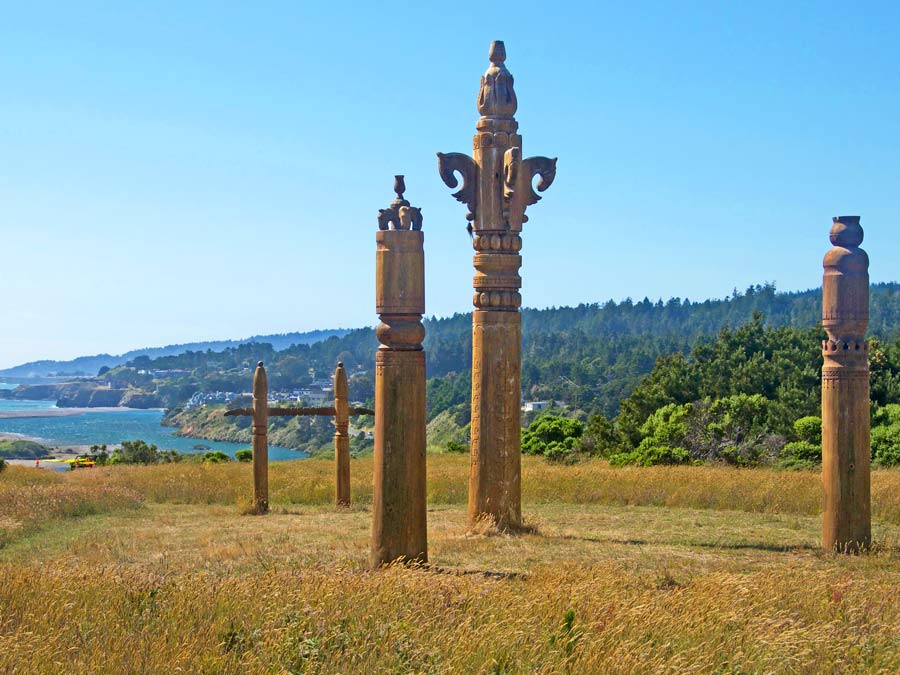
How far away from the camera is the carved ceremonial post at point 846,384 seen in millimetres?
10312

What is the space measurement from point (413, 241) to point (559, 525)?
5.76 meters

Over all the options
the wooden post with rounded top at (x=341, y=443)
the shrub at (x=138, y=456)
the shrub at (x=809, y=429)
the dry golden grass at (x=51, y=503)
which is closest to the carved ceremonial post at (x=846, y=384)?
the wooden post with rounded top at (x=341, y=443)

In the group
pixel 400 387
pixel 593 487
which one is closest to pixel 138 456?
pixel 593 487

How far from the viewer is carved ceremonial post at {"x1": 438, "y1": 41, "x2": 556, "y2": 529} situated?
11.4 metres

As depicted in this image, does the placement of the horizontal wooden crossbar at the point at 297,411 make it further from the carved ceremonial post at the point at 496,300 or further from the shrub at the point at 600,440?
the shrub at the point at 600,440

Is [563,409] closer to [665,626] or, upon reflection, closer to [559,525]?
[559,525]

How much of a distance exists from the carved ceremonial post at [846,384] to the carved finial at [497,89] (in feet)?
12.5

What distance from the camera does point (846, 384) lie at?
34.1 feet

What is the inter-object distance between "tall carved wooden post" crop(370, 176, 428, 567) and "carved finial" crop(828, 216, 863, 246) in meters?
4.61

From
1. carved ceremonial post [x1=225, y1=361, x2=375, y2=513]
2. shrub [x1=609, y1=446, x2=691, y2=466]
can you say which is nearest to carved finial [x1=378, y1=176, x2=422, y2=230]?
carved ceremonial post [x1=225, y1=361, x2=375, y2=513]

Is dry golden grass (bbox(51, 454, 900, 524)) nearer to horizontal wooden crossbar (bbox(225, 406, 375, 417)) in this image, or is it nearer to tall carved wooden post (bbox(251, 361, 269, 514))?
tall carved wooden post (bbox(251, 361, 269, 514))

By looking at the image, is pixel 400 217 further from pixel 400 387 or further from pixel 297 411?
pixel 297 411

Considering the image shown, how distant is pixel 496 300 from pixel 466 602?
15.9 ft

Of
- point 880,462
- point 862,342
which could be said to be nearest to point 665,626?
point 862,342
